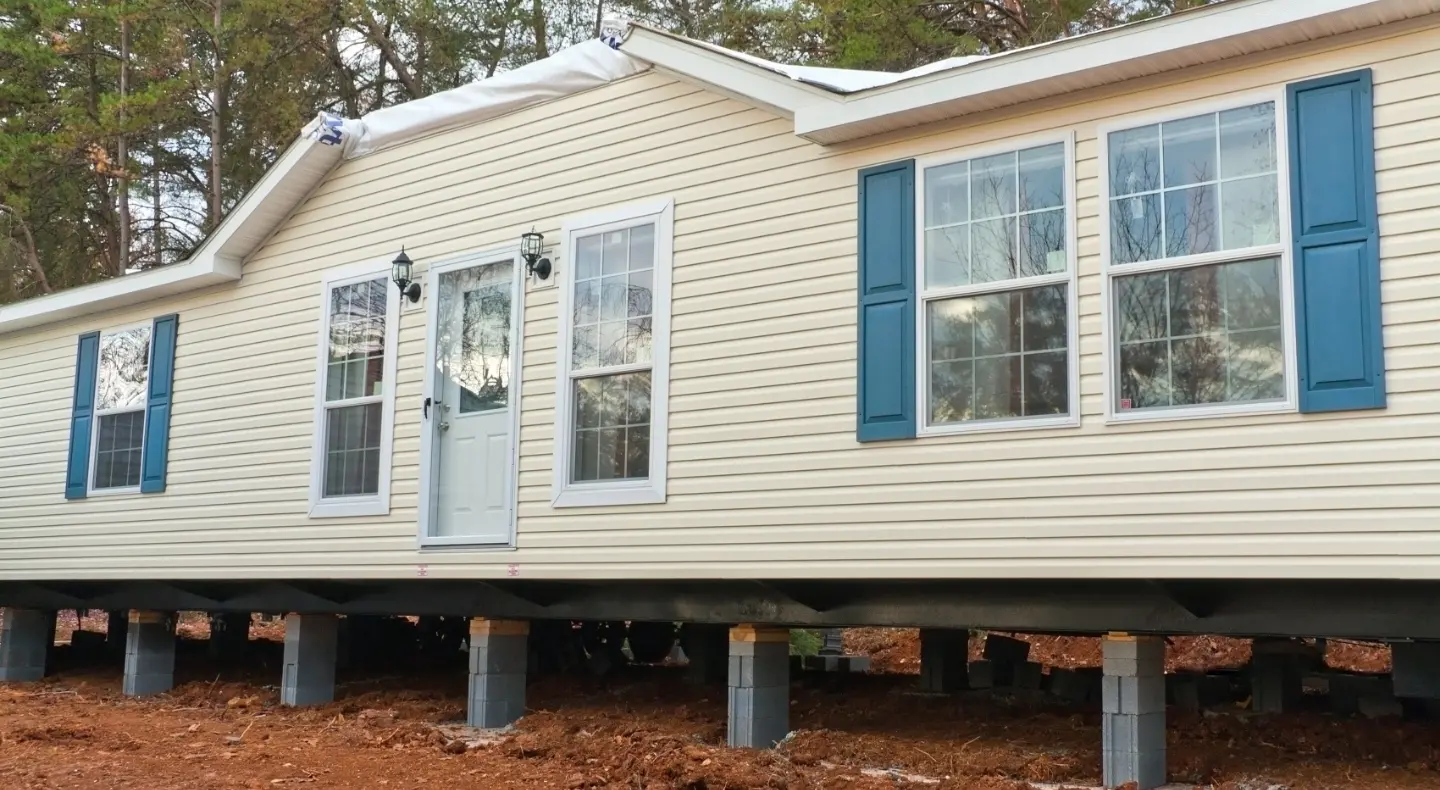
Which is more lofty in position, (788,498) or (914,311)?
(914,311)

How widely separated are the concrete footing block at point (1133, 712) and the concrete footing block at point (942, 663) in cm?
311

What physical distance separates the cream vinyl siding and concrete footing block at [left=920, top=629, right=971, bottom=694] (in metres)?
2.71

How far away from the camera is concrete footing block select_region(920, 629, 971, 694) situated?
10016mm

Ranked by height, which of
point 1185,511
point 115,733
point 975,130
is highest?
point 975,130

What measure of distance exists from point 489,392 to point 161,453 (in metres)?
4.08

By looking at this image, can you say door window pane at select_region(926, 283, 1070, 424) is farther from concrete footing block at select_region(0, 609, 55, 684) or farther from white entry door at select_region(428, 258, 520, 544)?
concrete footing block at select_region(0, 609, 55, 684)

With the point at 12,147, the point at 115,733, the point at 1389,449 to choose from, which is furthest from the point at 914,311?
the point at 12,147

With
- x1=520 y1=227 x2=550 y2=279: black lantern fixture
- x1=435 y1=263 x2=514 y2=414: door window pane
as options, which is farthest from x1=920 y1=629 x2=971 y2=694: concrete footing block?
x1=520 y1=227 x2=550 y2=279: black lantern fixture

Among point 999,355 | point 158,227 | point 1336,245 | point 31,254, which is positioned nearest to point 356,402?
point 999,355

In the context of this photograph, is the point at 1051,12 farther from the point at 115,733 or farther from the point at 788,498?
the point at 115,733

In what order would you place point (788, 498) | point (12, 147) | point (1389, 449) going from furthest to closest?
point (12, 147) → point (788, 498) → point (1389, 449)

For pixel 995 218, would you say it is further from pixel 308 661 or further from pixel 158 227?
pixel 158 227

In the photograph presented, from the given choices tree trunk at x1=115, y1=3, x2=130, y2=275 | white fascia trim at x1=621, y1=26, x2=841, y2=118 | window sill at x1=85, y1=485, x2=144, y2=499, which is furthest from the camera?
tree trunk at x1=115, y1=3, x2=130, y2=275

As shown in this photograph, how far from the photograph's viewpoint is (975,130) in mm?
7266
